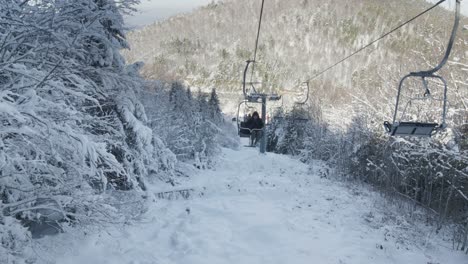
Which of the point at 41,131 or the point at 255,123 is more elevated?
the point at 41,131

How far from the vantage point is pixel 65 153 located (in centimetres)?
520

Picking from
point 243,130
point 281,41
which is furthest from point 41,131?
point 281,41

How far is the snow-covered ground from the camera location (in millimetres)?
6461

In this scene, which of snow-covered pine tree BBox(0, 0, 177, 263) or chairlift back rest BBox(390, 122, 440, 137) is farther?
chairlift back rest BBox(390, 122, 440, 137)

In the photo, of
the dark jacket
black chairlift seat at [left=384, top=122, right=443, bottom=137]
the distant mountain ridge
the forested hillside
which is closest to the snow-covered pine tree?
black chairlift seat at [left=384, top=122, right=443, bottom=137]

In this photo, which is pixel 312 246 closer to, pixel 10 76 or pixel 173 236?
pixel 173 236

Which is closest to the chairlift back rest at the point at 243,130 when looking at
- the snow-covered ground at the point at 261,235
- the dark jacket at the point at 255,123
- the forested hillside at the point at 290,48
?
the dark jacket at the point at 255,123

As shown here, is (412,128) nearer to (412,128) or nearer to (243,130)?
(412,128)

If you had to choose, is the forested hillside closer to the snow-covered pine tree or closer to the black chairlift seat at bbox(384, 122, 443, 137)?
the black chairlift seat at bbox(384, 122, 443, 137)

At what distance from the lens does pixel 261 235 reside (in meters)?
7.76

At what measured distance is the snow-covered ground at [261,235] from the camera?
646cm

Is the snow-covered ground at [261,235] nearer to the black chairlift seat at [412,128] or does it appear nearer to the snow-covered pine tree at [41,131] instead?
the snow-covered pine tree at [41,131]

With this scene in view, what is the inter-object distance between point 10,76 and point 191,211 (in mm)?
5499

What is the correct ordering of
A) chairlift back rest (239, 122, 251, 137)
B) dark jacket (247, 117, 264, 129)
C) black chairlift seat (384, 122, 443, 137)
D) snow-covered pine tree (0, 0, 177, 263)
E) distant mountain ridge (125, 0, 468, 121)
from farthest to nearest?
distant mountain ridge (125, 0, 468, 121) → dark jacket (247, 117, 264, 129) → chairlift back rest (239, 122, 251, 137) → black chairlift seat (384, 122, 443, 137) → snow-covered pine tree (0, 0, 177, 263)
